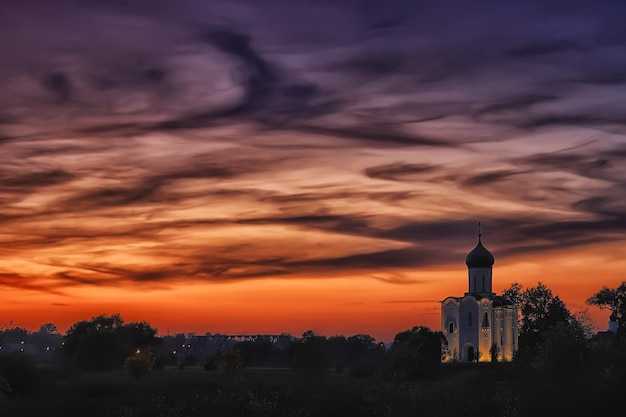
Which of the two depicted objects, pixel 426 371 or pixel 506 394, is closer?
pixel 506 394

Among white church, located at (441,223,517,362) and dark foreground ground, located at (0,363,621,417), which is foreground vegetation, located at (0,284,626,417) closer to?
dark foreground ground, located at (0,363,621,417)

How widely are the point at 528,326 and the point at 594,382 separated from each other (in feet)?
309

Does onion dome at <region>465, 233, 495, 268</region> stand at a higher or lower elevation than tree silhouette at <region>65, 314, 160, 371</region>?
higher

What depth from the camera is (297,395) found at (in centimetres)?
9000

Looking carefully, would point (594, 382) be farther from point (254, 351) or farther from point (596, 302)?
point (254, 351)

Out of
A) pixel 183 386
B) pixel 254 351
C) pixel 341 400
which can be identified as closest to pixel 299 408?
pixel 341 400

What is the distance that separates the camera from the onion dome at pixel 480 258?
172m

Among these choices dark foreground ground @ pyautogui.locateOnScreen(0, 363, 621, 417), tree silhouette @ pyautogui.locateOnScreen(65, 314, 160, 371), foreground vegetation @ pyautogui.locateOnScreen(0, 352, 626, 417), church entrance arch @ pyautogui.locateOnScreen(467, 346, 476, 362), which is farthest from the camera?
church entrance arch @ pyautogui.locateOnScreen(467, 346, 476, 362)

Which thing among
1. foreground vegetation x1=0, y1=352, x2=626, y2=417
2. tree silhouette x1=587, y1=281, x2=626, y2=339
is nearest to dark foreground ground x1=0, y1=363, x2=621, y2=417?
foreground vegetation x1=0, y1=352, x2=626, y2=417

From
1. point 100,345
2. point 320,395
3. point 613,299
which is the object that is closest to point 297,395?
point 320,395

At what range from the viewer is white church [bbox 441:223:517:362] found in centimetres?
16812

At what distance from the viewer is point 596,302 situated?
15838 cm

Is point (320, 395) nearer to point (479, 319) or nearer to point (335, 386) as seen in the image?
point (335, 386)

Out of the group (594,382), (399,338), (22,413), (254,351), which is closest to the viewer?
(594,382)
